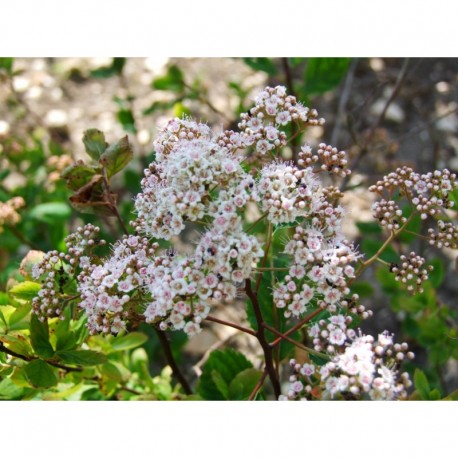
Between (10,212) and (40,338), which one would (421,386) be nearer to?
(40,338)

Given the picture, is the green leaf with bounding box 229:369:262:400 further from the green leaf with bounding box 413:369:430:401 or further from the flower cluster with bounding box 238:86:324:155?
the flower cluster with bounding box 238:86:324:155

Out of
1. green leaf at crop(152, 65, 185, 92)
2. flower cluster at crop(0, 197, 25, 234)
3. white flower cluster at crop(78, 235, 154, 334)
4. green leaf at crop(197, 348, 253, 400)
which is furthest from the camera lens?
green leaf at crop(152, 65, 185, 92)

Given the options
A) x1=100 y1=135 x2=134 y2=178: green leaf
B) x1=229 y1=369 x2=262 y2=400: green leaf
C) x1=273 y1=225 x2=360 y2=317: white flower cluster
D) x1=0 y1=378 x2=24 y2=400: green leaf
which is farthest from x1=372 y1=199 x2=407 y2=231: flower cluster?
x1=0 y1=378 x2=24 y2=400: green leaf

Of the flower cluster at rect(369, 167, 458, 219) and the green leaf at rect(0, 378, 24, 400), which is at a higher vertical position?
the flower cluster at rect(369, 167, 458, 219)

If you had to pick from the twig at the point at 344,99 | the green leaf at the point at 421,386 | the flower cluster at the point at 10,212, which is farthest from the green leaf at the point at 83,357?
the twig at the point at 344,99

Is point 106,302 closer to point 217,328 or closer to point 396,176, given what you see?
point 396,176

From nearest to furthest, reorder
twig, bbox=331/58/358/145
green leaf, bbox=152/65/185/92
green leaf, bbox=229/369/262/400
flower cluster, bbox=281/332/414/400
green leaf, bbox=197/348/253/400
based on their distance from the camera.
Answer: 1. flower cluster, bbox=281/332/414/400
2. green leaf, bbox=229/369/262/400
3. green leaf, bbox=197/348/253/400
4. green leaf, bbox=152/65/185/92
5. twig, bbox=331/58/358/145

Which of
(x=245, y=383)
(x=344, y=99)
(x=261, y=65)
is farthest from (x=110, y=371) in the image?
(x=344, y=99)
